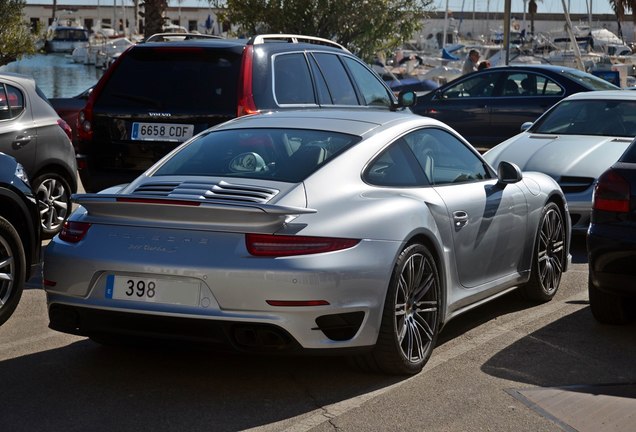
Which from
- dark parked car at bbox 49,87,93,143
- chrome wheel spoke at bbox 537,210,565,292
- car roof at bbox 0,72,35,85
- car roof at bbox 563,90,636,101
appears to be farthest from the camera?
dark parked car at bbox 49,87,93,143

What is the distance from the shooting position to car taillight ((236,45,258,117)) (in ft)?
31.8

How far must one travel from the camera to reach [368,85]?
11812mm

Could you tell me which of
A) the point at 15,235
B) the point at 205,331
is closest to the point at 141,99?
the point at 15,235

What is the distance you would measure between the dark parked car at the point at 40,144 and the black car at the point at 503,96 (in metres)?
8.62

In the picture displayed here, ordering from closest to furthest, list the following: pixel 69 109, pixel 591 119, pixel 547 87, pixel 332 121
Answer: pixel 332 121
pixel 591 119
pixel 69 109
pixel 547 87

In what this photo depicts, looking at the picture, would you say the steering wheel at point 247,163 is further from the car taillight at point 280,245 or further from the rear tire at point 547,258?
A: the rear tire at point 547,258

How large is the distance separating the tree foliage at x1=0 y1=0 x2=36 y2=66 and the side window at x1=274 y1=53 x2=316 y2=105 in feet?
41.8

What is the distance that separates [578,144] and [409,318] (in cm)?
601

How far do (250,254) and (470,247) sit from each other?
183cm

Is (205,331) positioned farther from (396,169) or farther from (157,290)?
(396,169)

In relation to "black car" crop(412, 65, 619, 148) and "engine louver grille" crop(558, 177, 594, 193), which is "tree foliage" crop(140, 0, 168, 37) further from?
"engine louver grille" crop(558, 177, 594, 193)

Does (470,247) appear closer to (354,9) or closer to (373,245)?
(373,245)

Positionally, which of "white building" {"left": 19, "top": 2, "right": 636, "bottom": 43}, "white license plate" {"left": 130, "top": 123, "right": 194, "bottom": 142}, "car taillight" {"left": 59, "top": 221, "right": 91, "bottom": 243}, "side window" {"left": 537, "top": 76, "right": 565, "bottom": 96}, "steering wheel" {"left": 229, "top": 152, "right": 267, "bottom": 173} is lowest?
"white building" {"left": 19, "top": 2, "right": 636, "bottom": 43}

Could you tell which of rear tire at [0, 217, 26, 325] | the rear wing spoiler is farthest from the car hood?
the rear wing spoiler
